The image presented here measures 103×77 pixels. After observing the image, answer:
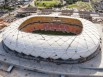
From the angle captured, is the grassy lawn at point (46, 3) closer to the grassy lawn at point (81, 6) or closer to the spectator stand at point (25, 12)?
the grassy lawn at point (81, 6)

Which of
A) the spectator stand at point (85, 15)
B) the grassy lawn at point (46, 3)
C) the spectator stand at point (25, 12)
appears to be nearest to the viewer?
the spectator stand at point (85, 15)

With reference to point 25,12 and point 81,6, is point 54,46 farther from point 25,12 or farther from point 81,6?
point 81,6

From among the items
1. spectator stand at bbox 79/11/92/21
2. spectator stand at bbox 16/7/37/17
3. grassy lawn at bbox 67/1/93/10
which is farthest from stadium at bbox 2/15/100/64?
grassy lawn at bbox 67/1/93/10

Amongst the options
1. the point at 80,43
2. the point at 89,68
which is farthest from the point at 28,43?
the point at 89,68

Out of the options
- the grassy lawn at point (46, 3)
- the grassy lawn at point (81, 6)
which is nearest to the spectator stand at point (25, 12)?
the grassy lawn at point (46, 3)

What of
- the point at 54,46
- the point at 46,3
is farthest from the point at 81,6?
the point at 54,46

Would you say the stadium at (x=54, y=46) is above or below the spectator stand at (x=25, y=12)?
above

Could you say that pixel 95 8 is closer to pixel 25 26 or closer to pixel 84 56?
pixel 25 26

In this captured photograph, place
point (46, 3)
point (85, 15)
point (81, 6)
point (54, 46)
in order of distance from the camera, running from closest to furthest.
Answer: point (54, 46) → point (85, 15) → point (81, 6) → point (46, 3)

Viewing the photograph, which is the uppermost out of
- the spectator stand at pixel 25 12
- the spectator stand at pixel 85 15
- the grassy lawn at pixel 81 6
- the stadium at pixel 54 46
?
the stadium at pixel 54 46

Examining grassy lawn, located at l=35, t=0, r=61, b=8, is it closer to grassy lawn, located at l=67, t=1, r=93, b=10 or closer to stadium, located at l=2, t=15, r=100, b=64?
grassy lawn, located at l=67, t=1, r=93, b=10

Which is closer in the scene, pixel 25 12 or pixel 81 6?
pixel 25 12
